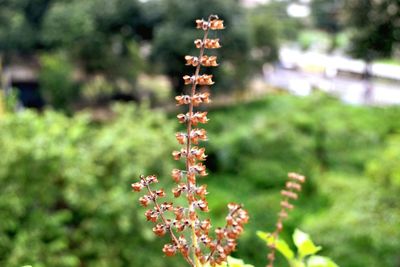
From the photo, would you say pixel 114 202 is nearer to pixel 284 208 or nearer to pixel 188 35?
pixel 284 208

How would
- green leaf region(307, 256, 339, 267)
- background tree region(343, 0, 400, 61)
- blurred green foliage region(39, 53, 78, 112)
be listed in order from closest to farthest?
green leaf region(307, 256, 339, 267) → background tree region(343, 0, 400, 61) → blurred green foliage region(39, 53, 78, 112)

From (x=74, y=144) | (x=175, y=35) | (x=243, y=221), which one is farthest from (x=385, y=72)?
(x=243, y=221)

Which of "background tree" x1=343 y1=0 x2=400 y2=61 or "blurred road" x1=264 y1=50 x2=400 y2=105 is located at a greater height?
"blurred road" x1=264 y1=50 x2=400 y2=105

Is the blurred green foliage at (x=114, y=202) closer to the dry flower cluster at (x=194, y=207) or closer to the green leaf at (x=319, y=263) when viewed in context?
the green leaf at (x=319, y=263)

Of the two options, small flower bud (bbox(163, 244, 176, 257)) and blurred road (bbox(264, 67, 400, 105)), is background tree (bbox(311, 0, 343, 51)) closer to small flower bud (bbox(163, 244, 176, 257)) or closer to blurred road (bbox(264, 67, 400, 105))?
blurred road (bbox(264, 67, 400, 105))

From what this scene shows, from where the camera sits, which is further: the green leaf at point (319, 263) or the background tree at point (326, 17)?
the background tree at point (326, 17)

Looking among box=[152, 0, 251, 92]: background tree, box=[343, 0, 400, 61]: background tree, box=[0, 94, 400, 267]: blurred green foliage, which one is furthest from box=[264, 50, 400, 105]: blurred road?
box=[0, 94, 400, 267]: blurred green foliage

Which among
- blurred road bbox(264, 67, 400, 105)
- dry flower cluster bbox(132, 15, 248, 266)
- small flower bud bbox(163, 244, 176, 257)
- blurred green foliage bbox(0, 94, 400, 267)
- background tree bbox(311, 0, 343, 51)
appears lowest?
small flower bud bbox(163, 244, 176, 257)

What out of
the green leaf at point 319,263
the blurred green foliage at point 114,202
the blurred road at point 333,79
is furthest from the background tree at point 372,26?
the green leaf at point 319,263

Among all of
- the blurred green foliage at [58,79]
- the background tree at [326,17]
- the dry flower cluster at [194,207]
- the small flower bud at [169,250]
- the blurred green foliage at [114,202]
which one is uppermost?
the background tree at [326,17]
